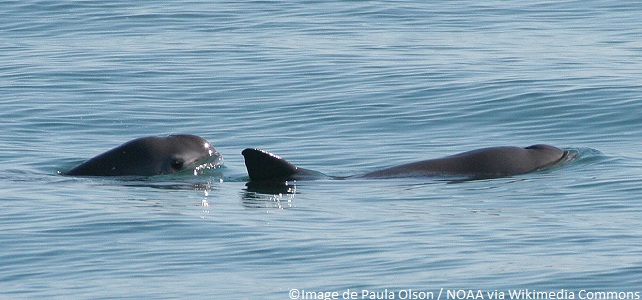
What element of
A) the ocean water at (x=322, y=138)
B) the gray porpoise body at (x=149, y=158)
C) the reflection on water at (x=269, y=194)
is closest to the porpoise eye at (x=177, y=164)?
the gray porpoise body at (x=149, y=158)

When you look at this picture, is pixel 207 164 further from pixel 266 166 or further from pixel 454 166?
pixel 454 166

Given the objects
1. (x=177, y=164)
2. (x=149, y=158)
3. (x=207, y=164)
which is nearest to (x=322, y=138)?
(x=207, y=164)

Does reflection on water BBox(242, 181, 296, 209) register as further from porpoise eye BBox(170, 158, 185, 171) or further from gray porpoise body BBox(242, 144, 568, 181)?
porpoise eye BBox(170, 158, 185, 171)

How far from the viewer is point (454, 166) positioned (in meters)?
17.2

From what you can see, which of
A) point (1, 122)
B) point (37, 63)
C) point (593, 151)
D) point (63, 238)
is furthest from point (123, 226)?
point (37, 63)

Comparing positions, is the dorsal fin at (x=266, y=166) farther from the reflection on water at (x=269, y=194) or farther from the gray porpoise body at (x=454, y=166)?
the reflection on water at (x=269, y=194)

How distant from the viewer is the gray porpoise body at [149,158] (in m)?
17.7

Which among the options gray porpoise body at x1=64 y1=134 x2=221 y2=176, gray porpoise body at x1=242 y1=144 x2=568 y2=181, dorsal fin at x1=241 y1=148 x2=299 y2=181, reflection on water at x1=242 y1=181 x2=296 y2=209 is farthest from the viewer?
gray porpoise body at x1=64 y1=134 x2=221 y2=176

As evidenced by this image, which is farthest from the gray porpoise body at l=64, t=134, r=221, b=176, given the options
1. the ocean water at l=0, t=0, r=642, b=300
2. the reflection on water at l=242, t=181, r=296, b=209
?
the reflection on water at l=242, t=181, r=296, b=209

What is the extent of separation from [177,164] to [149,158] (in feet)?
1.07

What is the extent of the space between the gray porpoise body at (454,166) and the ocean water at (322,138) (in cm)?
25

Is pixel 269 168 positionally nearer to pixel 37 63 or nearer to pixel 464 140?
pixel 464 140

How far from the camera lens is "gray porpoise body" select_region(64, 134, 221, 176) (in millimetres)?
17719

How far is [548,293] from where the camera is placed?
1144 centimetres
